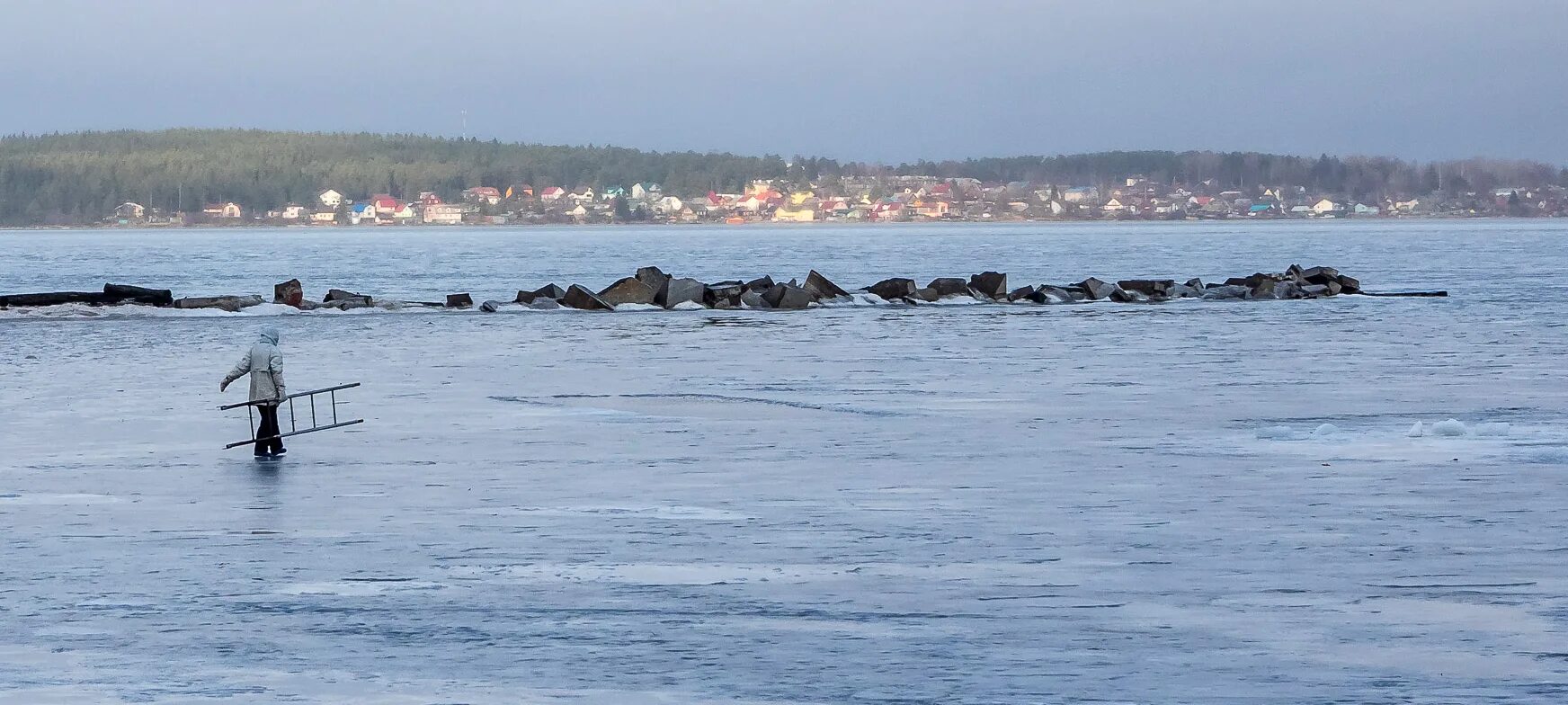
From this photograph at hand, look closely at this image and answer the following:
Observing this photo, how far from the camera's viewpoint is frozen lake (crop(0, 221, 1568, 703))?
8.12 m

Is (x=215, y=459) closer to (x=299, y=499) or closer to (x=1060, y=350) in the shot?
(x=299, y=499)

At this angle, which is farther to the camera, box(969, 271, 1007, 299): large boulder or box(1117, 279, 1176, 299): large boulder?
box(1117, 279, 1176, 299): large boulder

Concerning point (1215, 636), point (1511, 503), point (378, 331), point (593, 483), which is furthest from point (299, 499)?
point (378, 331)

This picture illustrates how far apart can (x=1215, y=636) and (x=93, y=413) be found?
15071 mm

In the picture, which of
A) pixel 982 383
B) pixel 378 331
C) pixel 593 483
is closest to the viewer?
pixel 593 483

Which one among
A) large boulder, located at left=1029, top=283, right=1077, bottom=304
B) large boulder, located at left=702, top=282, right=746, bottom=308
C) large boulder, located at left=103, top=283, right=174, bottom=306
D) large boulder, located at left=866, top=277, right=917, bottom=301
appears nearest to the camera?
large boulder, located at left=702, top=282, right=746, bottom=308

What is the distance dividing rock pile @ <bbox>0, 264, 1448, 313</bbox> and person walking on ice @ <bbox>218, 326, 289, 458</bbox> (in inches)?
1254

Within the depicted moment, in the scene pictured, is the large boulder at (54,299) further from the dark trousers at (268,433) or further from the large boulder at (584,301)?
the dark trousers at (268,433)

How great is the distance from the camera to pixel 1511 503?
12.9 meters

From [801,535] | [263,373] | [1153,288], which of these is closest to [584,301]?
[1153,288]

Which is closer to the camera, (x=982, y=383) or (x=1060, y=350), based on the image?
(x=982, y=383)

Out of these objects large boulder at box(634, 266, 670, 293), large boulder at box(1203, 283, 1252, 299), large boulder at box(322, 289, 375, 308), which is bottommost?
large boulder at box(1203, 283, 1252, 299)

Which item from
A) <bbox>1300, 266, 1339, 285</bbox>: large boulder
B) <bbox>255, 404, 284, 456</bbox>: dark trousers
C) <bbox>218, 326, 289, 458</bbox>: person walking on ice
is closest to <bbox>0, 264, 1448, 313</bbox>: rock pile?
<bbox>1300, 266, 1339, 285</bbox>: large boulder

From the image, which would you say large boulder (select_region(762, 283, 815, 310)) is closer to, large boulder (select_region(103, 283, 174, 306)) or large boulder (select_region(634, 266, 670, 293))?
large boulder (select_region(634, 266, 670, 293))
